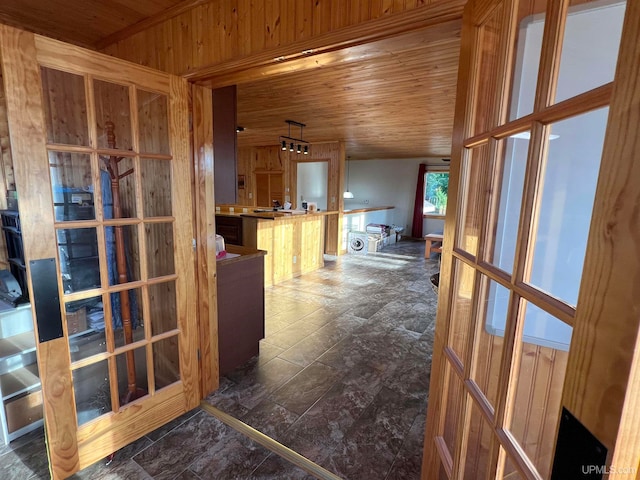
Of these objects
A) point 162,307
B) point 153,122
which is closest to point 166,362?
point 162,307

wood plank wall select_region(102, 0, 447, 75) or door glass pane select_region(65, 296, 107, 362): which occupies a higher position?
wood plank wall select_region(102, 0, 447, 75)

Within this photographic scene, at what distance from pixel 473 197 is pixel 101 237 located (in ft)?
5.37

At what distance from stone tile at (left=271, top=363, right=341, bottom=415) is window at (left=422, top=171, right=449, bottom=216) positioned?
26.0 ft

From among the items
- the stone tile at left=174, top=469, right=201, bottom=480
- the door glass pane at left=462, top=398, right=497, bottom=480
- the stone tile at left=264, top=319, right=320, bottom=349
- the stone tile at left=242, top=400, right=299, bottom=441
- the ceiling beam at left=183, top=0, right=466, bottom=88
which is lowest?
the stone tile at left=174, top=469, right=201, bottom=480

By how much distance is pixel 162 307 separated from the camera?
1.82 meters

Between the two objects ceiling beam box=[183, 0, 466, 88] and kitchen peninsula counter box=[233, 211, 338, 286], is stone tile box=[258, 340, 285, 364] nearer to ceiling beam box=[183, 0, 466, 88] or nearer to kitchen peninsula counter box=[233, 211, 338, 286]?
kitchen peninsula counter box=[233, 211, 338, 286]

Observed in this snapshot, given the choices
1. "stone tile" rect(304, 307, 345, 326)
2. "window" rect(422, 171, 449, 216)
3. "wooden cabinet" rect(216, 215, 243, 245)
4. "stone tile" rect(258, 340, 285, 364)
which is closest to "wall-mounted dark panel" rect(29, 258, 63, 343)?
"stone tile" rect(258, 340, 285, 364)

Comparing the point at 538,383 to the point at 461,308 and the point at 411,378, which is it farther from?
the point at 411,378

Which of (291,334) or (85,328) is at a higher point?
(85,328)

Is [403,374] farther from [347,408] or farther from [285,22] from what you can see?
[285,22]

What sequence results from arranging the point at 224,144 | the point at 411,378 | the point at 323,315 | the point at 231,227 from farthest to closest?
the point at 231,227, the point at 323,315, the point at 411,378, the point at 224,144

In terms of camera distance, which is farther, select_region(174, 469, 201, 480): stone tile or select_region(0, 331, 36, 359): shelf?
select_region(0, 331, 36, 359): shelf

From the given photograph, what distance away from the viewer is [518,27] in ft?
2.76

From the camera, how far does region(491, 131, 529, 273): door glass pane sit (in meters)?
0.84
